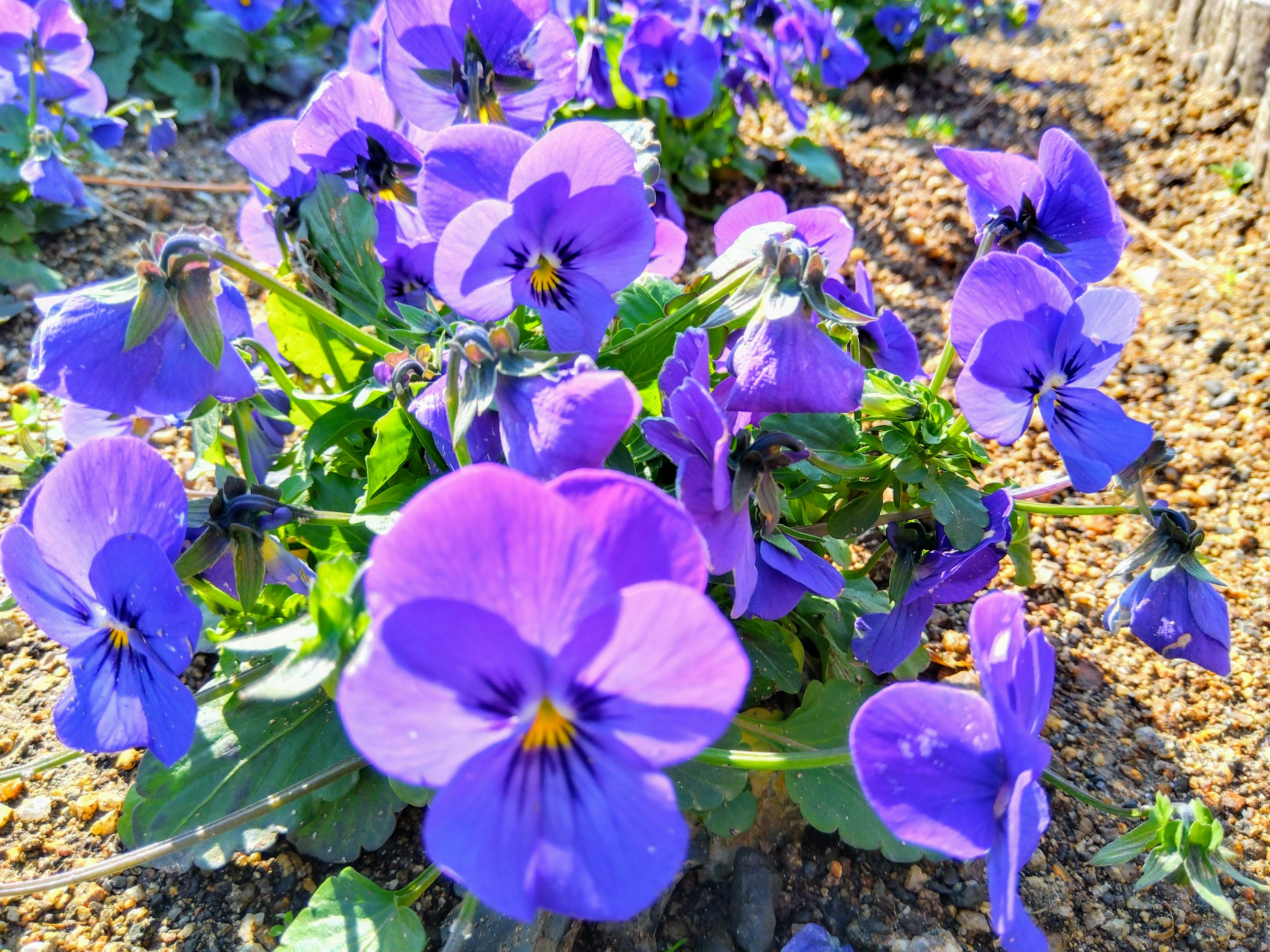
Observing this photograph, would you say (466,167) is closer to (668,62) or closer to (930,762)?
(930,762)

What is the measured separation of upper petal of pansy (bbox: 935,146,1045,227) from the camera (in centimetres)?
131

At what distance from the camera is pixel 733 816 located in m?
1.36

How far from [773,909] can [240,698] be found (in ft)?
2.59

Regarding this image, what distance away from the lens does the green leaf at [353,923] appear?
1.22 metres

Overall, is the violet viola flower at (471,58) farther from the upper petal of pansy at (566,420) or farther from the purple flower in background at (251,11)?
the purple flower in background at (251,11)

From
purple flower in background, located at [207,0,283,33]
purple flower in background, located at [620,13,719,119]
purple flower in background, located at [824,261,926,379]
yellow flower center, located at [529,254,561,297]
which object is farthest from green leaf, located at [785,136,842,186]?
yellow flower center, located at [529,254,561,297]

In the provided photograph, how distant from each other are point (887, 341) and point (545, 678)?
0.91 meters

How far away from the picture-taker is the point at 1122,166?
329cm

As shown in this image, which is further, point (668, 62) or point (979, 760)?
point (668, 62)

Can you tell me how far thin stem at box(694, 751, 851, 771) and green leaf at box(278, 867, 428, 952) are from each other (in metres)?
0.45

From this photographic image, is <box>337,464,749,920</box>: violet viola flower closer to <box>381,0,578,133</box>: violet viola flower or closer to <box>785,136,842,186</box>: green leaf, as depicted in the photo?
<box>381,0,578,133</box>: violet viola flower

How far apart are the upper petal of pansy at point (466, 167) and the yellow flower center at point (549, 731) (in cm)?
58

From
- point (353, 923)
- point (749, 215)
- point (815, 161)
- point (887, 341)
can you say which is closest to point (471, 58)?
point (749, 215)

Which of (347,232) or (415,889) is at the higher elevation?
(347,232)
